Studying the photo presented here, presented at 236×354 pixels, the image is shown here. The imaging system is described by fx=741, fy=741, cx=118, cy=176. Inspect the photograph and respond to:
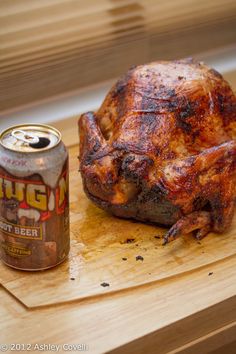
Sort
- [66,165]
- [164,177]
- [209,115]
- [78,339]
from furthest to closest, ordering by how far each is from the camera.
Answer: [209,115]
[164,177]
[66,165]
[78,339]

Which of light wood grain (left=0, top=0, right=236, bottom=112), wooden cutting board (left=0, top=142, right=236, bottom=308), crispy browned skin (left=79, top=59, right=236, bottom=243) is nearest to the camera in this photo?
wooden cutting board (left=0, top=142, right=236, bottom=308)

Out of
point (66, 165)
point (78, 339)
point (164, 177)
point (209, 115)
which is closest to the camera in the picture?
point (78, 339)

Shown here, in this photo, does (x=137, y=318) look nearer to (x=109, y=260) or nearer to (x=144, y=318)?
(x=144, y=318)

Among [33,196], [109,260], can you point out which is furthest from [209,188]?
[33,196]

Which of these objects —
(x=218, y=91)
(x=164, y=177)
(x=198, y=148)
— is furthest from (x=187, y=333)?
(x=218, y=91)

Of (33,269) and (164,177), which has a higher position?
(164,177)

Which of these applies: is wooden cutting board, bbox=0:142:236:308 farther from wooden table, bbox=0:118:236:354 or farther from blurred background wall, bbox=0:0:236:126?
blurred background wall, bbox=0:0:236:126

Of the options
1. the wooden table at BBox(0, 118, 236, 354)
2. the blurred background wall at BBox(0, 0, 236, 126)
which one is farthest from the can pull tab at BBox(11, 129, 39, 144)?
the blurred background wall at BBox(0, 0, 236, 126)

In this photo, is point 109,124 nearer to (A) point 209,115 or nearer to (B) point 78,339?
(A) point 209,115
